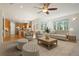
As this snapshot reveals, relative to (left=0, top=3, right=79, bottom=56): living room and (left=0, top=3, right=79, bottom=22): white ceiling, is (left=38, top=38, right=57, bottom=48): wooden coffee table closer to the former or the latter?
(left=0, top=3, right=79, bottom=56): living room

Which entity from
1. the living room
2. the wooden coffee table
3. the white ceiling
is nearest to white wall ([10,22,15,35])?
the living room

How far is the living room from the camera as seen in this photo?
1.93 m

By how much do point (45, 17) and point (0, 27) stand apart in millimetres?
917

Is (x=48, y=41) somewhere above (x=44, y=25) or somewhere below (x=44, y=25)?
below

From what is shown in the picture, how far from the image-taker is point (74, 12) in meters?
1.94

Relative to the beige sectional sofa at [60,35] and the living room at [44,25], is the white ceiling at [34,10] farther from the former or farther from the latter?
the beige sectional sofa at [60,35]

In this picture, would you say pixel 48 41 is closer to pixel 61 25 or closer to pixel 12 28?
pixel 61 25

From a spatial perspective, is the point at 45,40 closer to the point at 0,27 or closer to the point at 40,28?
the point at 40,28

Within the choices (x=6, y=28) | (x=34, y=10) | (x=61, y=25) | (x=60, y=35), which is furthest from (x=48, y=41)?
(x=6, y=28)

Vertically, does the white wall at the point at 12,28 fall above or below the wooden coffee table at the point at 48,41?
above

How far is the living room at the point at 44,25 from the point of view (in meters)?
1.93

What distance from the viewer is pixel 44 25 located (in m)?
1.97

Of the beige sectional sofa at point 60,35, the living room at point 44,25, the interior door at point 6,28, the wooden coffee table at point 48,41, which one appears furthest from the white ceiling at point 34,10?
the wooden coffee table at point 48,41

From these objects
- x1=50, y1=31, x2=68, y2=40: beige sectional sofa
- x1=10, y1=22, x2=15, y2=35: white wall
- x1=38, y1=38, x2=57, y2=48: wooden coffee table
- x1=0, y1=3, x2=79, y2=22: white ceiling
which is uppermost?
x1=0, y1=3, x2=79, y2=22: white ceiling
